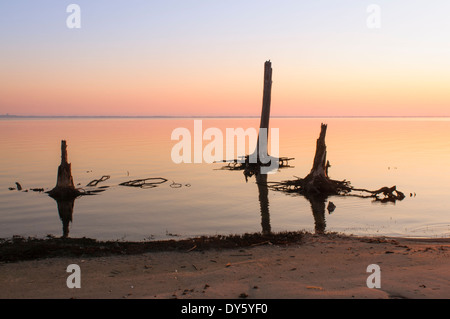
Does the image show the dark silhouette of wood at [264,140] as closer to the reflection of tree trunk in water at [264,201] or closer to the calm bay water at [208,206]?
the reflection of tree trunk in water at [264,201]

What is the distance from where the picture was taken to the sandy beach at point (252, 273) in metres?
7.16

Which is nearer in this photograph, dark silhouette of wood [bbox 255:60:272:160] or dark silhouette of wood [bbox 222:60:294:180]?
dark silhouette of wood [bbox 222:60:294:180]

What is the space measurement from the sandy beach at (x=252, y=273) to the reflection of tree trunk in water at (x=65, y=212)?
17.5ft

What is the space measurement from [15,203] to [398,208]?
58.0 ft

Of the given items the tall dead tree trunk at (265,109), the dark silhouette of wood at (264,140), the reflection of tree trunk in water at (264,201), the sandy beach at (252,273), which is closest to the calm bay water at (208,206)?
the reflection of tree trunk in water at (264,201)

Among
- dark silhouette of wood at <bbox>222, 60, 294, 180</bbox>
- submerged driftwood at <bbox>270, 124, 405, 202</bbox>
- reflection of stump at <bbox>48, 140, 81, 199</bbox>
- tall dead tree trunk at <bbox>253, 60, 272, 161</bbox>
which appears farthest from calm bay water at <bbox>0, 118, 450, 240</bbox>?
tall dead tree trunk at <bbox>253, 60, 272, 161</bbox>

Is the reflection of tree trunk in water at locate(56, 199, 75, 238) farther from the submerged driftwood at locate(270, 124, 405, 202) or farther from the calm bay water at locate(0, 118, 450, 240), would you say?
the submerged driftwood at locate(270, 124, 405, 202)

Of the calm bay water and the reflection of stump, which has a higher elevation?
the reflection of stump

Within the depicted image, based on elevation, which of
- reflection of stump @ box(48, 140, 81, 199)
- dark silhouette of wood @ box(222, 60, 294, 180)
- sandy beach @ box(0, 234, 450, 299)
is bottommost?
sandy beach @ box(0, 234, 450, 299)

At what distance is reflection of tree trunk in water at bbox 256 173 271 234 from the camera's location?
14758mm

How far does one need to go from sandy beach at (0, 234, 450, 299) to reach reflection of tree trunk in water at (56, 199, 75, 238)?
5344 mm
